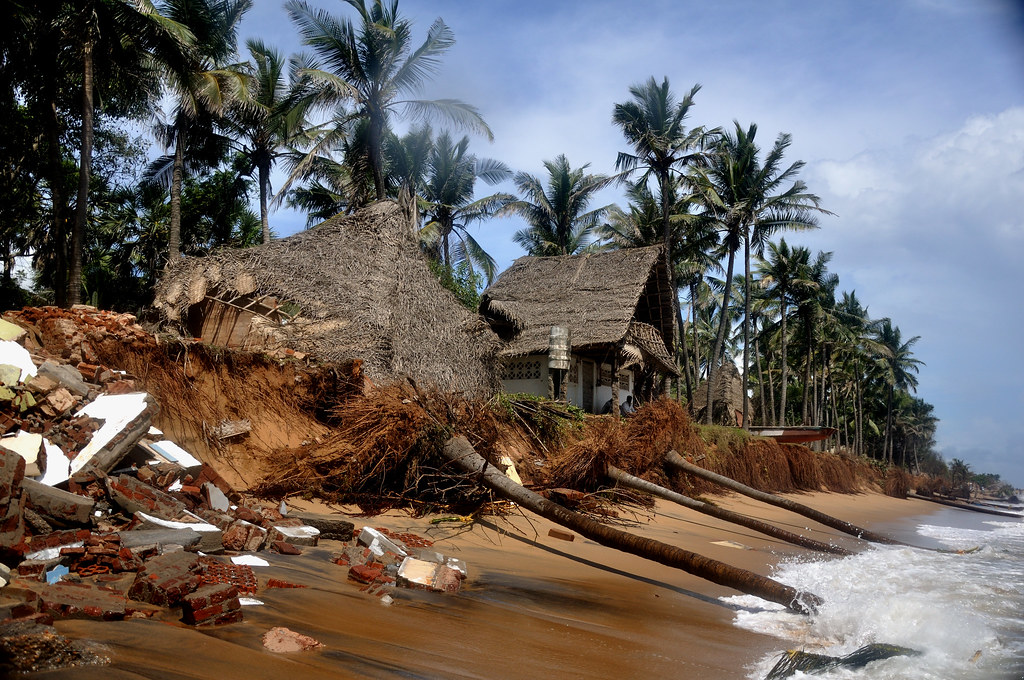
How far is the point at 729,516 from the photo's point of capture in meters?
8.80

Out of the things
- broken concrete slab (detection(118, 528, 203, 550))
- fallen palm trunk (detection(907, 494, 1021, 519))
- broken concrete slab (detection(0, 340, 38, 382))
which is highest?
broken concrete slab (detection(0, 340, 38, 382))

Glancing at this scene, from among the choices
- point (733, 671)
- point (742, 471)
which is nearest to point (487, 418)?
point (733, 671)

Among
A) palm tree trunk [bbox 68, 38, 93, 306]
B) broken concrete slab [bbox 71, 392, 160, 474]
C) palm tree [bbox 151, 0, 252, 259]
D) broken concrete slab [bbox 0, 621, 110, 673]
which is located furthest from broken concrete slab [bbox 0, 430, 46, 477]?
palm tree [bbox 151, 0, 252, 259]

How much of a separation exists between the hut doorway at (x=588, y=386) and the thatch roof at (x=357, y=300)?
8784 mm

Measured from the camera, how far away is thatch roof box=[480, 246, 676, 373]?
20.2m

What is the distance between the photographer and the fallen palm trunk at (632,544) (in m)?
5.23

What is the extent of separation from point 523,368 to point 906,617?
1626cm

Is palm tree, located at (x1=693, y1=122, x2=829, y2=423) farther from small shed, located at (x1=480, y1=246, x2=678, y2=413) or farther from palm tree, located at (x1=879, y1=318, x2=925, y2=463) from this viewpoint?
palm tree, located at (x1=879, y1=318, x2=925, y2=463)

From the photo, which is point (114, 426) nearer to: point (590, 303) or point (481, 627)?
point (481, 627)

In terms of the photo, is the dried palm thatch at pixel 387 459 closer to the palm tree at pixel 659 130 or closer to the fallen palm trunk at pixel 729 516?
the fallen palm trunk at pixel 729 516

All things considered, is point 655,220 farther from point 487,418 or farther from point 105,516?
point 105,516

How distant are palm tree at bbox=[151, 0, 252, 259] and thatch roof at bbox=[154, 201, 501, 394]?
18.9ft

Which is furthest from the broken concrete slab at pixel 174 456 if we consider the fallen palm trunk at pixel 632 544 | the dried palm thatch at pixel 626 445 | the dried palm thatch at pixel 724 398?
the dried palm thatch at pixel 724 398

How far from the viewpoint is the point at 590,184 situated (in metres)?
30.3
